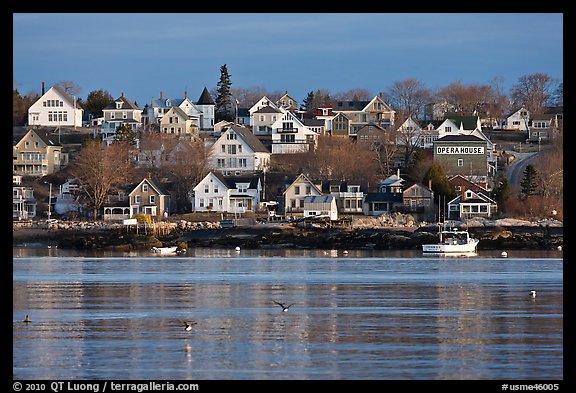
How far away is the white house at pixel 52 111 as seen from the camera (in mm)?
124188

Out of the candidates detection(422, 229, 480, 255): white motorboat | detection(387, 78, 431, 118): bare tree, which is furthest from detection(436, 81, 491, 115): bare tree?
detection(422, 229, 480, 255): white motorboat

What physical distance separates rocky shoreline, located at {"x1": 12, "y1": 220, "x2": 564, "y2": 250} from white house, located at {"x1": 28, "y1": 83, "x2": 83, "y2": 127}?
48.4 m

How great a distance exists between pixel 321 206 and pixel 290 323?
58788 mm

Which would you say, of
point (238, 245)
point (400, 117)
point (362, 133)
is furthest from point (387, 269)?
point (400, 117)

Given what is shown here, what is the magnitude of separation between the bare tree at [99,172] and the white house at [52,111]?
27.4m

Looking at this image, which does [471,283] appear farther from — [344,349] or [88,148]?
[88,148]

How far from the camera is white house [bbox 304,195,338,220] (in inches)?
3354

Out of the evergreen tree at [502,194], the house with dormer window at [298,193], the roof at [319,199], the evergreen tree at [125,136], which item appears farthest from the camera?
the evergreen tree at [125,136]

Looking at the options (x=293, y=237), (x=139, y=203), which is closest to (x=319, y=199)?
(x=293, y=237)

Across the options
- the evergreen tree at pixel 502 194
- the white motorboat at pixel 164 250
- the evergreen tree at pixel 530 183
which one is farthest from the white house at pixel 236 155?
the white motorboat at pixel 164 250

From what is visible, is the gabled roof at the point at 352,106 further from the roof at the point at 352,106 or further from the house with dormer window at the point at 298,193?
the house with dormer window at the point at 298,193

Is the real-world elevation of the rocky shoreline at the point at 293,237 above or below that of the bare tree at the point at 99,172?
below

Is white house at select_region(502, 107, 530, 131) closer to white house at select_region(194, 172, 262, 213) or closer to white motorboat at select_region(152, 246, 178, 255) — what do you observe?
white house at select_region(194, 172, 262, 213)

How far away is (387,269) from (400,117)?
268 feet
